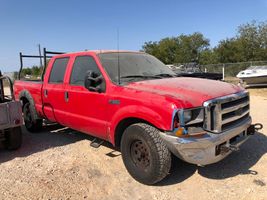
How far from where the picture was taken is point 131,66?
5211mm

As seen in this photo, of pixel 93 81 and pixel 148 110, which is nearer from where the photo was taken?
pixel 148 110

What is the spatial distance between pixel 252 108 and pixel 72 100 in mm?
6528

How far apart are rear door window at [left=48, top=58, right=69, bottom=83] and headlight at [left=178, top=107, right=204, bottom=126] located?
302cm

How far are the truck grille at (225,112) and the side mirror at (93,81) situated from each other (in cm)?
183

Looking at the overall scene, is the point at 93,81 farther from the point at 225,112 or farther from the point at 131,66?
the point at 225,112

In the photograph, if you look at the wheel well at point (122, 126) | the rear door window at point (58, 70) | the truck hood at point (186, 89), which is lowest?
the wheel well at point (122, 126)

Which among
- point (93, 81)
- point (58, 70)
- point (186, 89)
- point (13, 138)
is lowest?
point (13, 138)

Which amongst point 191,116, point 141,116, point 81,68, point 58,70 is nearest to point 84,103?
point 81,68

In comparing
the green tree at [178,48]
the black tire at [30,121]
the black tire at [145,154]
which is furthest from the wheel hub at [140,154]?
the green tree at [178,48]

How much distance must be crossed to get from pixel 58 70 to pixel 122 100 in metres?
2.27

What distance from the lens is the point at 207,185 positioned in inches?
163

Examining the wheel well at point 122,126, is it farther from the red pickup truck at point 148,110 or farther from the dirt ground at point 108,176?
the dirt ground at point 108,176

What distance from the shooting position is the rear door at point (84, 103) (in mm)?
4922

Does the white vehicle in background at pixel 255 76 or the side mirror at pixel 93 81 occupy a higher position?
the side mirror at pixel 93 81
